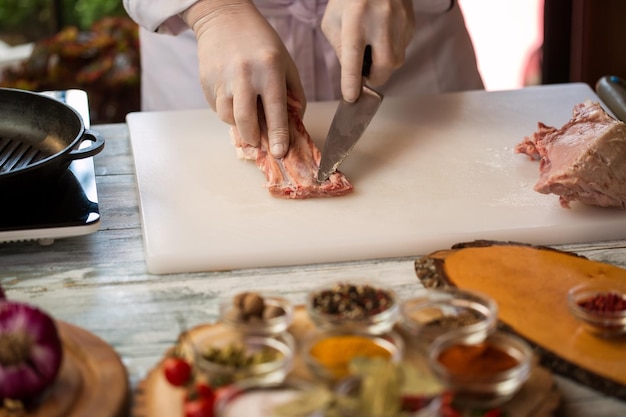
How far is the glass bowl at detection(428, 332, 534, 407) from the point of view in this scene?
1.30 meters

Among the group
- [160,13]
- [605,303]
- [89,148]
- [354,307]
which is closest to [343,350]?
[354,307]

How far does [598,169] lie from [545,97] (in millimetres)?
846

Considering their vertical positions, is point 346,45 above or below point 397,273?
above

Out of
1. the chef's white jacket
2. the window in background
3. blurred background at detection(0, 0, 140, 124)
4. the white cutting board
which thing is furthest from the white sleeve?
the window in background

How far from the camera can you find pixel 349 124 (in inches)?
92.1

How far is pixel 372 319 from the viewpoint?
4.79ft

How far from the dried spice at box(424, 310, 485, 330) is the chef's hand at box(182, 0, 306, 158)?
84cm

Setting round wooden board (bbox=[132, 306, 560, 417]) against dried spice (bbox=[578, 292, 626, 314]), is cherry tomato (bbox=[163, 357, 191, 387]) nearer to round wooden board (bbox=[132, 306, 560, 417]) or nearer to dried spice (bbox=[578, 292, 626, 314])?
round wooden board (bbox=[132, 306, 560, 417])

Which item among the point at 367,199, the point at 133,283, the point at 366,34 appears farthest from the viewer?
the point at 366,34

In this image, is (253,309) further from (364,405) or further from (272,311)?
(364,405)

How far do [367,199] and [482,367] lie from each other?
815mm

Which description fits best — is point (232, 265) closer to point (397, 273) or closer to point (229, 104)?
point (397, 273)

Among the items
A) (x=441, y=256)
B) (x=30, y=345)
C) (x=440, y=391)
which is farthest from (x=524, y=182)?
(x=30, y=345)

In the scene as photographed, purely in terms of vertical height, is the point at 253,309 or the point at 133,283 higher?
the point at 253,309
